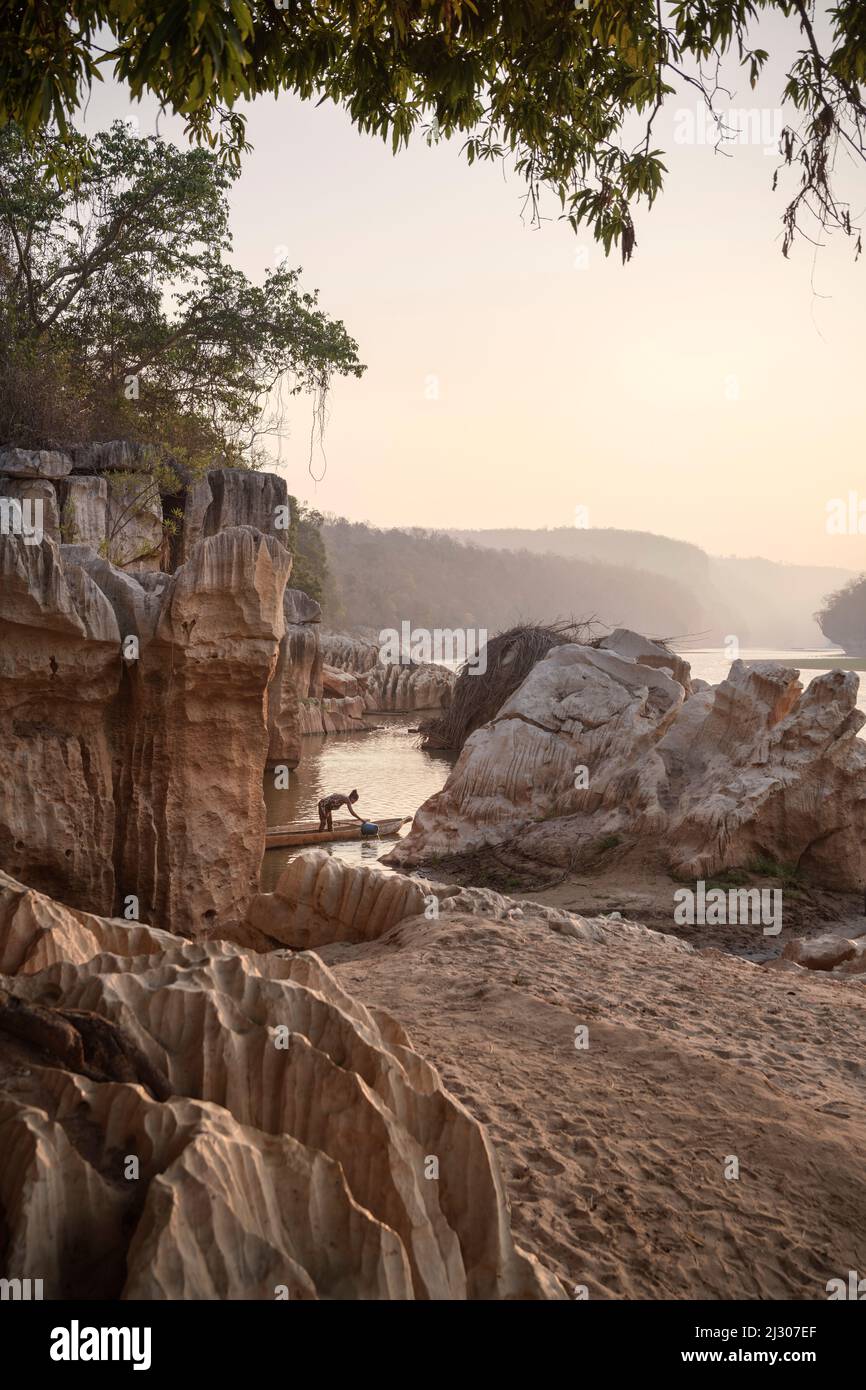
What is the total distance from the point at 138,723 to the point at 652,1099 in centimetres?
419

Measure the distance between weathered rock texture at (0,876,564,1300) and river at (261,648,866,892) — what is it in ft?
23.2

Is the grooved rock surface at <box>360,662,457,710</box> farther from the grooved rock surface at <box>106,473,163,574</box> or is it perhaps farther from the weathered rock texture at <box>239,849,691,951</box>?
the weathered rock texture at <box>239,849,691,951</box>

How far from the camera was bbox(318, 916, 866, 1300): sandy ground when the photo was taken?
2762 mm

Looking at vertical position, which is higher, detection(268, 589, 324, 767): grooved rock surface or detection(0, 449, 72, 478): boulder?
detection(0, 449, 72, 478): boulder

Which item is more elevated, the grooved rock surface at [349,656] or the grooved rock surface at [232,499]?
the grooved rock surface at [232,499]

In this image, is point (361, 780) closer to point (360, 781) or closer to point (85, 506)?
point (360, 781)

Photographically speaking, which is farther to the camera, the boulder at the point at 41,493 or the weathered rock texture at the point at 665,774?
the boulder at the point at 41,493

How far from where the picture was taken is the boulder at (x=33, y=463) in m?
13.6

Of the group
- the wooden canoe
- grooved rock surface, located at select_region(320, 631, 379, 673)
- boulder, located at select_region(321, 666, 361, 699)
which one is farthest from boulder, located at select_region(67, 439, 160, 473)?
grooved rock surface, located at select_region(320, 631, 379, 673)

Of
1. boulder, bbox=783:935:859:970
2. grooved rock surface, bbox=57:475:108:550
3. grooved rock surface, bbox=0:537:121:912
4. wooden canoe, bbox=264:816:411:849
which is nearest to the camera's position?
grooved rock surface, bbox=0:537:121:912

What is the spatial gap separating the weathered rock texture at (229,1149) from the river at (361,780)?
23.2 ft

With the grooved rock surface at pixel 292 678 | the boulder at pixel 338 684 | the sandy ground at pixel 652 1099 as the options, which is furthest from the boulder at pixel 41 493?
the boulder at pixel 338 684

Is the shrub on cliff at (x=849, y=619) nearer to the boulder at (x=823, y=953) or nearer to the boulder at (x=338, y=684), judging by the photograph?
the boulder at (x=338, y=684)
